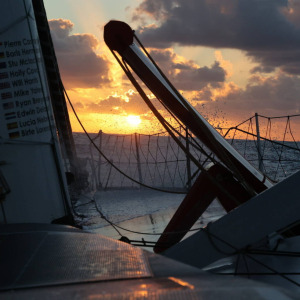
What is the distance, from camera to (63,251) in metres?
2.67

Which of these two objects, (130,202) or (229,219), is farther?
(130,202)

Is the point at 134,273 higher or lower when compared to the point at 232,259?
higher

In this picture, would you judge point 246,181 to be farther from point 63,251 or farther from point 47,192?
point 63,251

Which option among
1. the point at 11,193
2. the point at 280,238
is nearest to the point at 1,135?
the point at 11,193

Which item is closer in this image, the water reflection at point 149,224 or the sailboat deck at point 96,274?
the sailboat deck at point 96,274

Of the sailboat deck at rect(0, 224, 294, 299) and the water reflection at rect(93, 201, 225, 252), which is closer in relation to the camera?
the sailboat deck at rect(0, 224, 294, 299)

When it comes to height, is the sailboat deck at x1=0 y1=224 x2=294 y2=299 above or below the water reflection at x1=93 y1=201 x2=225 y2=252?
above

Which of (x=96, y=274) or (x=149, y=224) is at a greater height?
(x=96, y=274)

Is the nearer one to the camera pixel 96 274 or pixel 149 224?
pixel 96 274

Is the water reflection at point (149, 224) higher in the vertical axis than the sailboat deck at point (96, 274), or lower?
lower

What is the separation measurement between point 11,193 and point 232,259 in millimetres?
3265

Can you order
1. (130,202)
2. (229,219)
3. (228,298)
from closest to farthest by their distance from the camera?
(228,298), (229,219), (130,202)

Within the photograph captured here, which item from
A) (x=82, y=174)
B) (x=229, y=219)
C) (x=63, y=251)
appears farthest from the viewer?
(x=82, y=174)

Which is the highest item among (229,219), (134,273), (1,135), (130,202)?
(1,135)
